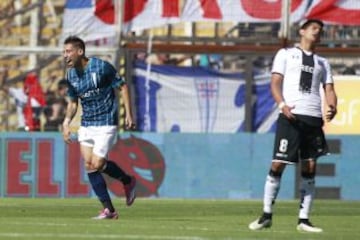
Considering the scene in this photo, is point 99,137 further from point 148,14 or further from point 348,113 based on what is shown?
point 148,14

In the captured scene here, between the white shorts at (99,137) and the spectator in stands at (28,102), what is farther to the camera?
the spectator in stands at (28,102)

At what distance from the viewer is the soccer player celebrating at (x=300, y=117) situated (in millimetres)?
11867

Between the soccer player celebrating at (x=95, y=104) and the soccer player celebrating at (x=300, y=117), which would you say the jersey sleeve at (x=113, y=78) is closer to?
the soccer player celebrating at (x=95, y=104)

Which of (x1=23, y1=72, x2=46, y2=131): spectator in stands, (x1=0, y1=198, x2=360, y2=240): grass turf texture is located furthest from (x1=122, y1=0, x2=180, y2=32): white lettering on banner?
(x1=0, y1=198, x2=360, y2=240): grass turf texture

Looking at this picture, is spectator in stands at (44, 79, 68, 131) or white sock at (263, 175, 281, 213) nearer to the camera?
white sock at (263, 175, 281, 213)

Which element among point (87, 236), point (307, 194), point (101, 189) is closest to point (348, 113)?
point (101, 189)

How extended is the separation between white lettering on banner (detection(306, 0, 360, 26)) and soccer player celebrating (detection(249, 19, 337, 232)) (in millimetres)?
12080

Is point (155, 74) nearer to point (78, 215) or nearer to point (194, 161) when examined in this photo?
point (194, 161)

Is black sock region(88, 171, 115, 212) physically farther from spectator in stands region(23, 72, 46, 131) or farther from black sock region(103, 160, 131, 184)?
spectator in stands region(23, 72, 46, 131)

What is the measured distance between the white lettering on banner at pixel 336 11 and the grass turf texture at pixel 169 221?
5921 mm

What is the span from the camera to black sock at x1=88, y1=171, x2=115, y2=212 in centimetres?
1360

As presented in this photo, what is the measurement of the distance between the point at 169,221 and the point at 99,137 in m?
1.37

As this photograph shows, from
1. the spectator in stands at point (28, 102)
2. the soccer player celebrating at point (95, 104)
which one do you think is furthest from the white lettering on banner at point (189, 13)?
the soccer player celebrating at point (95, 104)

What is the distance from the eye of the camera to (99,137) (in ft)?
45.5
